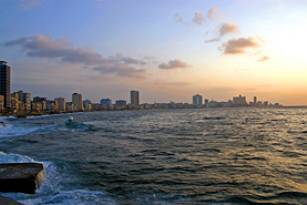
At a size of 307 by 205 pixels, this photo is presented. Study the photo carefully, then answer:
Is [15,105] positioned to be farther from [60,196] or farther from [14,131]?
[60,196]

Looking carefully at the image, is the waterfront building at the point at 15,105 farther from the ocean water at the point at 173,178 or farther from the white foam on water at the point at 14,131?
the ocean water at the point at 173,178

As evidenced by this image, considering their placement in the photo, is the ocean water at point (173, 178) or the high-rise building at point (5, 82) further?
the high-rise building at point (5, 82)

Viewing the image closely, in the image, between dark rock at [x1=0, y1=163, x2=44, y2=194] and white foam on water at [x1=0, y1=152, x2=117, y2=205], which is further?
dark rock at [x1=0, y1=163, x2=44, y2=194]

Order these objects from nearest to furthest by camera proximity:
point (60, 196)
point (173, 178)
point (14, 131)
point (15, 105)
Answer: point (60, 196) < point (173, 178) < point (14, 131) < point (15, 105)

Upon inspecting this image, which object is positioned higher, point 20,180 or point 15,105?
point 15,105

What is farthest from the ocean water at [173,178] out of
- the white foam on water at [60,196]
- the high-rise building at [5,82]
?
the high-rise building at [5,82]

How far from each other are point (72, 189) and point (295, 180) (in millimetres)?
7700

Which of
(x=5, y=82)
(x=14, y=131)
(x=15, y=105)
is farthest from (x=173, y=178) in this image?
(x=5, y=82)

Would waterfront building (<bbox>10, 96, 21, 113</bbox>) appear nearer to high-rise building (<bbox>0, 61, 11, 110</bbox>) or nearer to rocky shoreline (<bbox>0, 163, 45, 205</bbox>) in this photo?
high-rise building (<bbox>0, 61, 11, 110</bbox>)

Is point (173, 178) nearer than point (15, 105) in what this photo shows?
Yes

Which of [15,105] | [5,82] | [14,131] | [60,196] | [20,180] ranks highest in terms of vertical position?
[5,82]

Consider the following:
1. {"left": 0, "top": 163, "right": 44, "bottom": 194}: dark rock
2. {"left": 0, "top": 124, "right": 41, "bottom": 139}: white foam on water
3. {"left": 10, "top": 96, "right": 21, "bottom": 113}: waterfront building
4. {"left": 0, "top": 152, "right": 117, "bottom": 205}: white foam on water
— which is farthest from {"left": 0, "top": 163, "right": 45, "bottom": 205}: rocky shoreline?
{"left": 10, "top": 96, "right": 21, "bottom": 113}: waterfront building

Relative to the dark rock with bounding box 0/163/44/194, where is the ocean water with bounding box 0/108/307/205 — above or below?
below

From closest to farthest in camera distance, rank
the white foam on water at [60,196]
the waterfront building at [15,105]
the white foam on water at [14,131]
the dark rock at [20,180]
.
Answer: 1. the white foam on water at [60,196]
2. the dark rock at [20,180]
3. the white foam on water at [14,131]
4. the waterfront building at [15,105]
